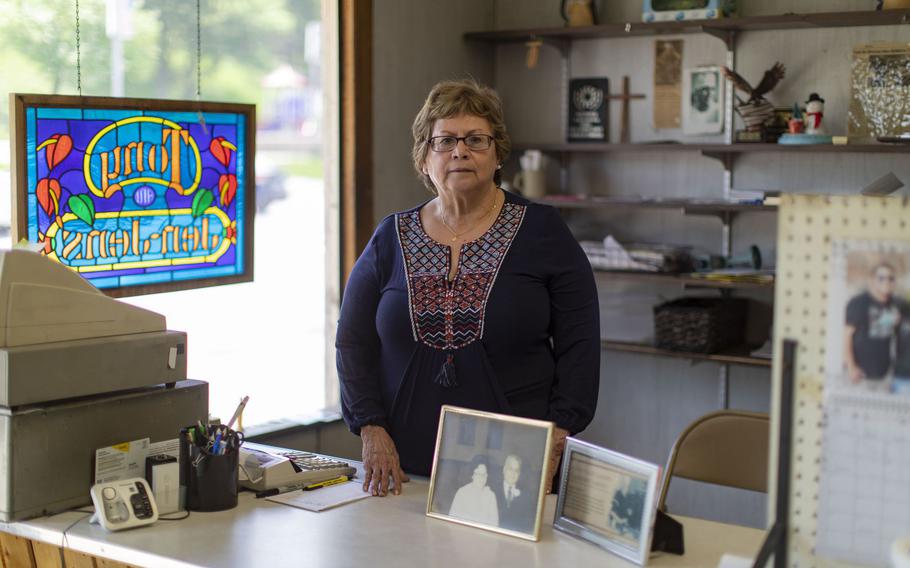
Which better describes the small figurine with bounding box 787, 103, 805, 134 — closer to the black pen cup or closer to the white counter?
→ the white counter

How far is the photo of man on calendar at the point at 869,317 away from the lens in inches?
48.4

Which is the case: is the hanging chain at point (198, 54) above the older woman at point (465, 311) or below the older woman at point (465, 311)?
above

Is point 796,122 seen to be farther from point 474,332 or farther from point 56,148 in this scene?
point 56,148

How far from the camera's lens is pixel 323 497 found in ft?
7.17

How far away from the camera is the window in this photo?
117 inches

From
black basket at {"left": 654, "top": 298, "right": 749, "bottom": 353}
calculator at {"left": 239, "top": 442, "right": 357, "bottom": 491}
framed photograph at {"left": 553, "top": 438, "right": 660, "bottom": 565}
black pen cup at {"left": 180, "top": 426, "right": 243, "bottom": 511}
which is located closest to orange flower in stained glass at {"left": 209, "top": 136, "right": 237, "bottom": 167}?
calculator at {"left": 239, "top": 442, "right": 357, "bottom": 491}

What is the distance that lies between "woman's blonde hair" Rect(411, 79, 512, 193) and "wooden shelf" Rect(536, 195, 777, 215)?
1677 millimetres

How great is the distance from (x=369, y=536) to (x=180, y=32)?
6.57ft

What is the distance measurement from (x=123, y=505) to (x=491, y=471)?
2.32 ft

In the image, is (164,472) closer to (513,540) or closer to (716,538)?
(513,540)

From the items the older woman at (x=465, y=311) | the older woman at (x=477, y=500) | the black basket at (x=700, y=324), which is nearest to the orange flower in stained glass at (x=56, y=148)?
the older woman at (x=465, y=311)

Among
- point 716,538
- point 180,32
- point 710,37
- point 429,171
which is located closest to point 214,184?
point 180,32

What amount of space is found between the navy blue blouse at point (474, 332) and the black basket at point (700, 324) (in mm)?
1688

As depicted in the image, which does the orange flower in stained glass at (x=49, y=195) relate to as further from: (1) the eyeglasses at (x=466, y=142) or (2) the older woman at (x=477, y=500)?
(2) the older woman at (x=477, y=500)
